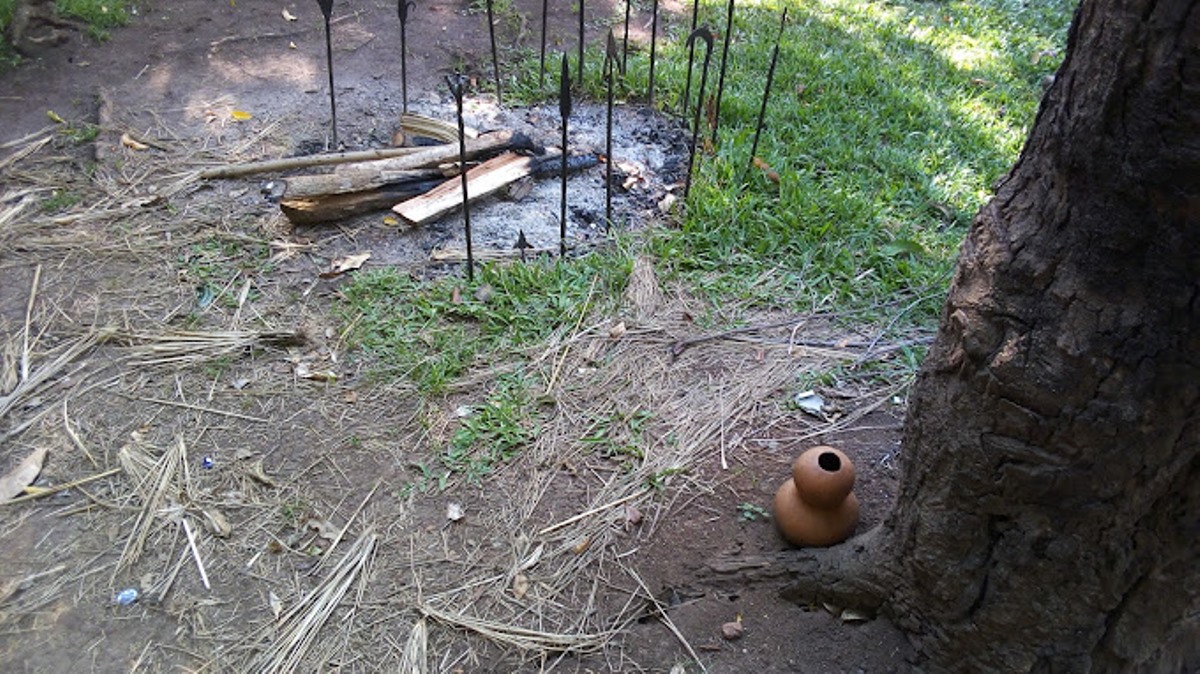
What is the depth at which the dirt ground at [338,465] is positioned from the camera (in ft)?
7.73

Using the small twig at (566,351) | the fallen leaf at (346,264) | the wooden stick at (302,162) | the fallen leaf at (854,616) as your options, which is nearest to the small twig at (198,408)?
the fallen leaf at (346,264)

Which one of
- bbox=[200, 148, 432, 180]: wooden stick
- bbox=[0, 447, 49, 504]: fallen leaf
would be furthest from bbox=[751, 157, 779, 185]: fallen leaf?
bbox=[0, 447, 49, 504]: fallen leaf

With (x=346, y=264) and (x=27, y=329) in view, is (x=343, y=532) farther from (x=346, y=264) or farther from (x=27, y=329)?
(x=27, y=329)

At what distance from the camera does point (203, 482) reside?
281cm

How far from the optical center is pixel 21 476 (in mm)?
2809

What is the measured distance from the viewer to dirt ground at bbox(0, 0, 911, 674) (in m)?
2.36

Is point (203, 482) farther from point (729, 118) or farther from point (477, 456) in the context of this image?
point (729, 118)

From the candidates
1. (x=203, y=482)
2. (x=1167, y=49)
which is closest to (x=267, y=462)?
(x=203, y=482)

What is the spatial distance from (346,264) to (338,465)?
1.20m

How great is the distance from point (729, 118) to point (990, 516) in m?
3.39

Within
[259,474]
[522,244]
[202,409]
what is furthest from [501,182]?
[259,474]

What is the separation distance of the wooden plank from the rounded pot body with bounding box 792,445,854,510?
89.5 inches

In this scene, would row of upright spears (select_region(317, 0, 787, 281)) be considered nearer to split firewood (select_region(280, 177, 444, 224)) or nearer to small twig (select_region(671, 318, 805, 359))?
split firewood (select_region(280, 177, 444, 224))

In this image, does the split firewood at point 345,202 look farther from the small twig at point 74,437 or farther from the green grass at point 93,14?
the green grass at point 93,14
